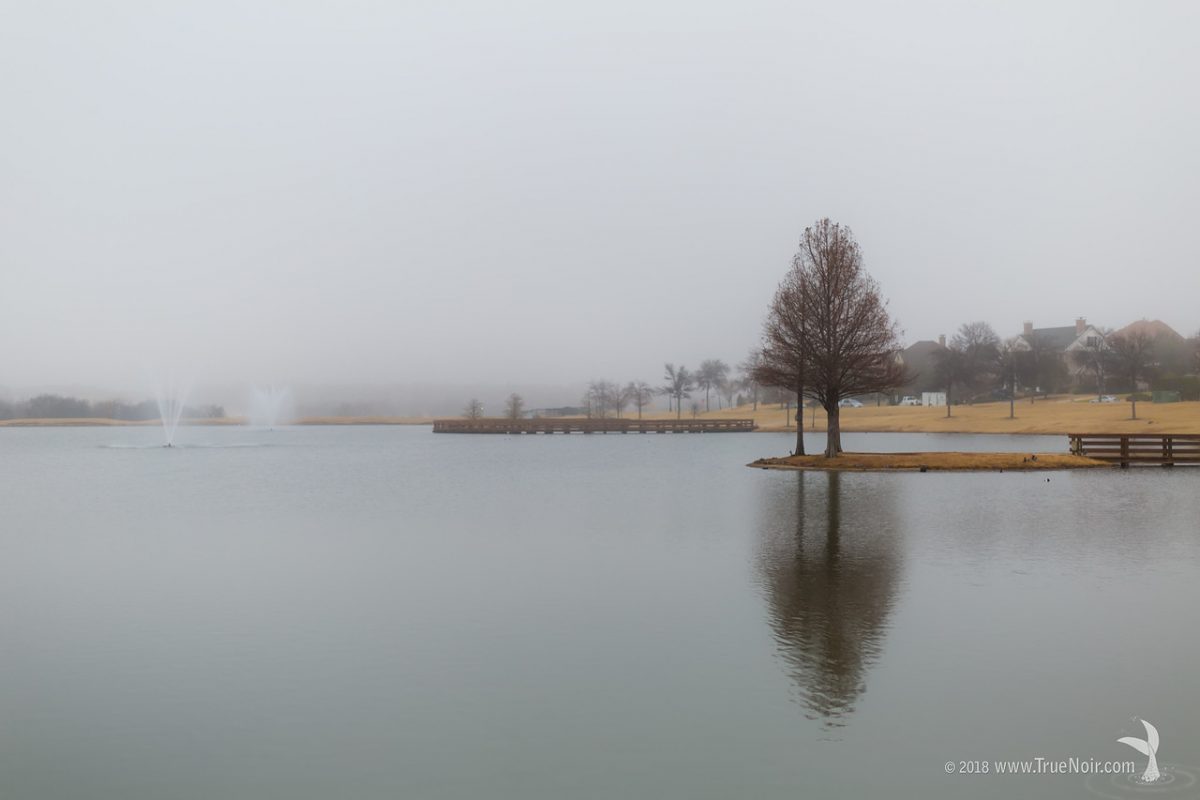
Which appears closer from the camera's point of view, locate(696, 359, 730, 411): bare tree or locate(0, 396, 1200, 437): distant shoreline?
locate(0, 396, 1200, 437): distant shoreline

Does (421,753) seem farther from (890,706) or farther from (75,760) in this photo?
(890,706)

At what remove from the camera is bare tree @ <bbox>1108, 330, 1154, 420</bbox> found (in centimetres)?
10928

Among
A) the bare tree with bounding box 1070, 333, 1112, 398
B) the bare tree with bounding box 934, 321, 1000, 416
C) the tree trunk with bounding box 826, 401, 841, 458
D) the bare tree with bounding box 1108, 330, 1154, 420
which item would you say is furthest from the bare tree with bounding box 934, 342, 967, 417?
the tree trunk with bounding box 826, 401, 841, 458

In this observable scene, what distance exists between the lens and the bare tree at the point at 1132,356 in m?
109

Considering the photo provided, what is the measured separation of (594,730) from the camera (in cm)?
977

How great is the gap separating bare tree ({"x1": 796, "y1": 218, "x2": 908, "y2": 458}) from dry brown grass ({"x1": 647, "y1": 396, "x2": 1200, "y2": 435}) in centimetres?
4439

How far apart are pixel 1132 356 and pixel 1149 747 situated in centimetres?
11339

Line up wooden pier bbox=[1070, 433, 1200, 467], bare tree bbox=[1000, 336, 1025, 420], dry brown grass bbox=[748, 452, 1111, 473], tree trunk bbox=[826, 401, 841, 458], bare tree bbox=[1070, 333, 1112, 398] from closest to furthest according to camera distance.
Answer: dry brown grass bbox=[748, 452, 1111, 473], wooden pier bbox=[1070, 433, 1200, 467], tree trunk bbox=[826, 401, 841, 458], bare tree bbox=[1000, 336, 1025, 420], bare tree bbox=[1070, 333, 1112, 398]

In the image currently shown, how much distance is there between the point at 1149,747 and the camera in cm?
903

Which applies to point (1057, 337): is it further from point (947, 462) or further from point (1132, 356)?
point (947, 462)

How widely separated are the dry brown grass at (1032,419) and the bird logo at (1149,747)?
84.6 m

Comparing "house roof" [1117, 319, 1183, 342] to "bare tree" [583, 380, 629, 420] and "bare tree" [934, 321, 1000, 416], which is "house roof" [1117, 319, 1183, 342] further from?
"bare tree" [583, 380, 629, 420]

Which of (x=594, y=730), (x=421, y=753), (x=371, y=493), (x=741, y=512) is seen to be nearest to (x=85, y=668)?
(x=421, y=753)

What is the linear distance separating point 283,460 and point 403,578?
56.1m
